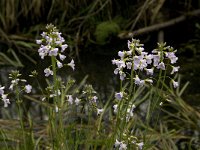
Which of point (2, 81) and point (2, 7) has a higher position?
point (2, 7)

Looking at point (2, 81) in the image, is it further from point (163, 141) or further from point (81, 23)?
point (163, 141)

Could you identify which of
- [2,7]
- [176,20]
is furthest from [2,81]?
[176,20]

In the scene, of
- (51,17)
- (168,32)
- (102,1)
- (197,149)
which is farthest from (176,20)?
(197,149)

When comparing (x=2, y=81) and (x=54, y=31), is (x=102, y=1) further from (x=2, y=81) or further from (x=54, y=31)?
(x=54, y=31)

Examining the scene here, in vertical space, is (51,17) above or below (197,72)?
above

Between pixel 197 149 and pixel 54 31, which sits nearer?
pixel 54 31

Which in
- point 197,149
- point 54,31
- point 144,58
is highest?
point 54,31

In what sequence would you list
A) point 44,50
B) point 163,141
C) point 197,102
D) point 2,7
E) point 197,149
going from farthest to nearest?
point 2,7, point 197,102, point 197,149, point 163,141, point 44,50

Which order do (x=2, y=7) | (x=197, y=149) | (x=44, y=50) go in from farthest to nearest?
(x=2, y=7)
(x=197, y=149)
(x=44, y=50)

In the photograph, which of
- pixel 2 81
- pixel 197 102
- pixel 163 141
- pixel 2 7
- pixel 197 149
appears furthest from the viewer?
pixel 2 7
